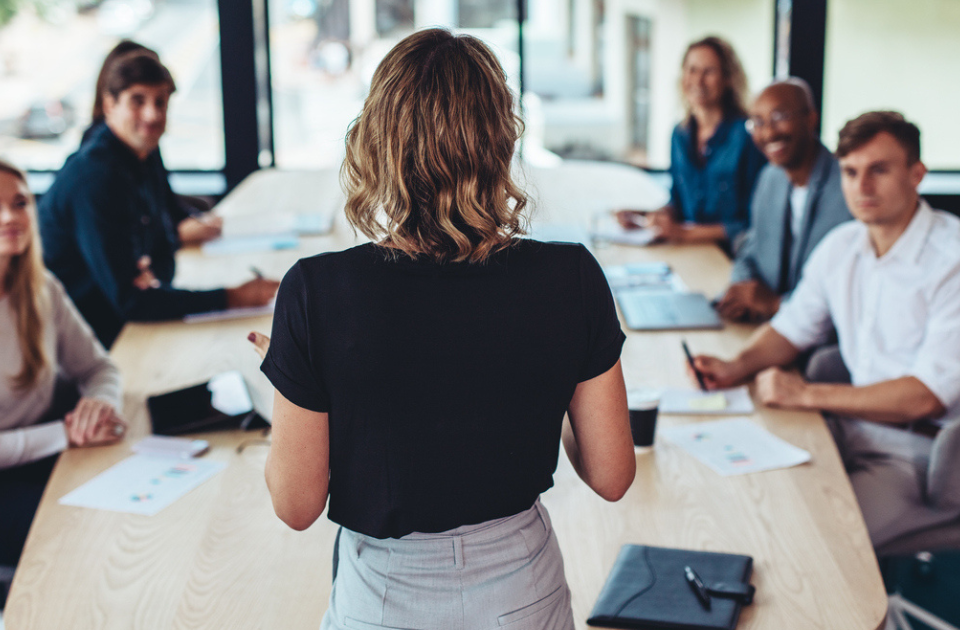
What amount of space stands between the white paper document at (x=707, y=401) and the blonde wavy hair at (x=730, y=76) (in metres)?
1.96

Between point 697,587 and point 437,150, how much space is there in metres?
0.74

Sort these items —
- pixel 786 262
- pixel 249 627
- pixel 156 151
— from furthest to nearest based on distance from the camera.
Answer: pixel 156 151, pixel 786 262, pixel 249 627

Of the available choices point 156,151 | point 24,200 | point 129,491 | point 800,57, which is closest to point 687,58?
point 800,57

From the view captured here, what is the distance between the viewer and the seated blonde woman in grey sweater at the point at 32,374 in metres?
1.78

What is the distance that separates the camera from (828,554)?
4.51ft

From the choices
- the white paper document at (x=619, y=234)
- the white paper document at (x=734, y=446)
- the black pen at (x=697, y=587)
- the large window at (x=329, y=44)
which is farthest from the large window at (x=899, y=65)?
the black pen at (x=697, y=587)

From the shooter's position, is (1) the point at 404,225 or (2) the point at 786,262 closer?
(1) the point at 404,225

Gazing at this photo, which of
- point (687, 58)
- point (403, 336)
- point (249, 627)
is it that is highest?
point (687, 58)

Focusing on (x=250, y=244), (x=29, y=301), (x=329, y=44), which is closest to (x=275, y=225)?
(x=250, y=244)

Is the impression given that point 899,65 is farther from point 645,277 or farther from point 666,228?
point 645,277

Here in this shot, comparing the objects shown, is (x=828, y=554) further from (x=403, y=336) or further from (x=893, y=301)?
(x=893, y=301)

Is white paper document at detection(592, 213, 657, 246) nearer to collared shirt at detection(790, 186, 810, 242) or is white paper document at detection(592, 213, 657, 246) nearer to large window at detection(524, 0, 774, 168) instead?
collared shirt at detection(790, 186, 810, 242)

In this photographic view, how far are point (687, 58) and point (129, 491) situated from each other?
2881mm

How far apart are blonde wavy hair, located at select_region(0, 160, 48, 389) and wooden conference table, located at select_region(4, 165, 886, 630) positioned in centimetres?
22
